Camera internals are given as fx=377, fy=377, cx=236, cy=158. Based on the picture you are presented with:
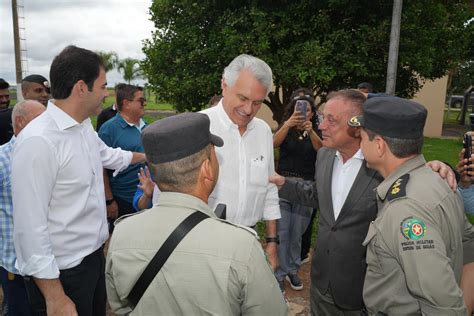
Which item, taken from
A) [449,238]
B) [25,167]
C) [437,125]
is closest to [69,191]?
[25,167]

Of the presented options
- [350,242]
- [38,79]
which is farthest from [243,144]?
[38,79]

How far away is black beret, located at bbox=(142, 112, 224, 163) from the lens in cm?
163

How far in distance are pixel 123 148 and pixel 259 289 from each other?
3586 mm

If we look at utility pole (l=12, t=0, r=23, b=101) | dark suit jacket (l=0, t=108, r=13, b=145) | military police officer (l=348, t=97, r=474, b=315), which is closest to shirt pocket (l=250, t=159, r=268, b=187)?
military police officer (l=348, t=97, r=474, b=315)

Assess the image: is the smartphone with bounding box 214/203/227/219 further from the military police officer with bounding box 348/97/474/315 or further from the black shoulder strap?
the military police officer with bounding box 348/97/474/315

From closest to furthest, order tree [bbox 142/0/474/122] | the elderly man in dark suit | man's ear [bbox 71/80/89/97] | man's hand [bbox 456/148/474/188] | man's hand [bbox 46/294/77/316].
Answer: man's hand [bbox 46/294/77/316]
man's ear [bbox 71/80/89/97]
man's hand [bbox 456/148/474/188]
the elderly man in dark suit
tree [bbox 142/0/474/122]

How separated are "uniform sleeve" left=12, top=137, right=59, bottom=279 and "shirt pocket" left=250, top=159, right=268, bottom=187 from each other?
142cm

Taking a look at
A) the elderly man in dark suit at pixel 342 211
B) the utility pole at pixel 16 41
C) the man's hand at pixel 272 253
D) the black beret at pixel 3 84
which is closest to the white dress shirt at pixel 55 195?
the man's hand at pixel 272 253

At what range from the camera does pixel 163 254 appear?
59.2 inches

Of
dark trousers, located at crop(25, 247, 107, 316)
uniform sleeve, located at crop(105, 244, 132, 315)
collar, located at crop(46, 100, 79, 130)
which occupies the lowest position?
dark trousers, located at crop(25, 247, 107, 316)

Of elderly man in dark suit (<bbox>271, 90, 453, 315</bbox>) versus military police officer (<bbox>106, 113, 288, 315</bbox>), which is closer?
military police officer (<bbox>106, 113, 288, 315</bbox>)

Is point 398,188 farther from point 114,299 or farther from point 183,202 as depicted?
point 114,299

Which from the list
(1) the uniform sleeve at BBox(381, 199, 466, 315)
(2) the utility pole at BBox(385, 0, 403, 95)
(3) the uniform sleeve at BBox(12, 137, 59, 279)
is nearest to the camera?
(1) the uniform sleeve at BBox(381, 199, 466, 315)

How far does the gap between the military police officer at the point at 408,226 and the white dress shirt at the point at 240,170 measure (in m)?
0.96
